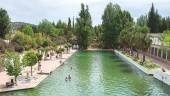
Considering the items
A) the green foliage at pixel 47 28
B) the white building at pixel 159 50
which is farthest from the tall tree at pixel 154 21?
the green foliage at pixel 47 28

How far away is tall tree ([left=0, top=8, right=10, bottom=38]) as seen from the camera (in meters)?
88.9

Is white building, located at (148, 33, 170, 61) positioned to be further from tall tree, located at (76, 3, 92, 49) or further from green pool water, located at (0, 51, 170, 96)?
tall tree, located at (76, 3, 92, 49)

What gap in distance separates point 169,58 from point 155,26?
177 feet

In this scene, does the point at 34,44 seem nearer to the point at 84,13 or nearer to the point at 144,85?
the point at 84,13

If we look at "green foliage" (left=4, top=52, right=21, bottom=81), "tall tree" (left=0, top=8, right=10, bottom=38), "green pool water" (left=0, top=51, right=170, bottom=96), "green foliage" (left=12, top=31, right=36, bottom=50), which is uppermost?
"tall tree" (left=0, top=8, right=10, bottom=38)

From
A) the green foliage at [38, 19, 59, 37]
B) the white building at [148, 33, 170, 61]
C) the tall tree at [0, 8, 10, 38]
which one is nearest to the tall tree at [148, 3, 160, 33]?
the white building at [148, 33, 170, 61]

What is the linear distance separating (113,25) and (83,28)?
9.84 metres

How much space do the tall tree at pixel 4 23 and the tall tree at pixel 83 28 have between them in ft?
107

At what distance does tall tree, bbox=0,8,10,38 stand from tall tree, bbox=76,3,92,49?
32.7 m

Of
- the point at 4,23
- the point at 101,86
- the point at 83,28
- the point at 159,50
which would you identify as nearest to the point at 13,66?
the point at 101,86

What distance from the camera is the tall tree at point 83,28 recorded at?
388ft

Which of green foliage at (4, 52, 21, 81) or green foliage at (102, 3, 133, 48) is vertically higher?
green foliage at (102, 3, 133, 48)

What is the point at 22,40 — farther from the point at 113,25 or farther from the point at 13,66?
the point at 13,66

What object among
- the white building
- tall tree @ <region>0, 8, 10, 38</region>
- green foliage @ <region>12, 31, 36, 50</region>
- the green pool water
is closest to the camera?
the green pool water
